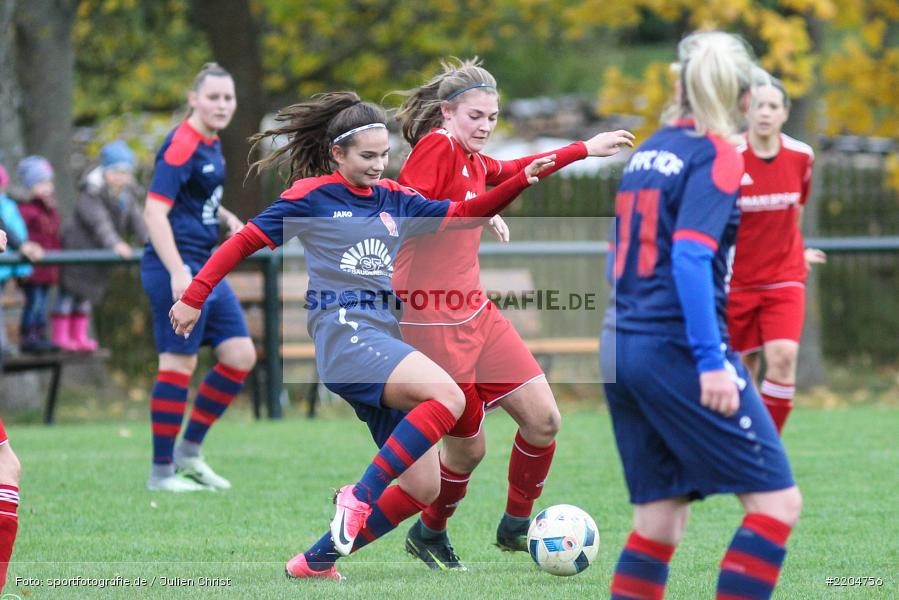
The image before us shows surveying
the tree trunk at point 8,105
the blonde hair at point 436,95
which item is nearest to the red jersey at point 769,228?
the blonde hair at point 436,95

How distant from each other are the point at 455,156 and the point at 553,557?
168 cm

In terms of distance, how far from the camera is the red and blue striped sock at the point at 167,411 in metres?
7.54

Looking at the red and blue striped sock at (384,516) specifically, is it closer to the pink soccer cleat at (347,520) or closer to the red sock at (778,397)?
the pink soccer cleat at (347,520)

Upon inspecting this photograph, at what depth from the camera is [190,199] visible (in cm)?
747

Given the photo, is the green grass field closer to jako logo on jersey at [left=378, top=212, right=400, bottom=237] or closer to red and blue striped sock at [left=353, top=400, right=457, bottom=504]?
red and blue striped sock at [left=353, top=400, right=457, bottom=504]

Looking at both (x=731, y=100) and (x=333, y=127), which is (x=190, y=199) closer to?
(x=333, y=127)

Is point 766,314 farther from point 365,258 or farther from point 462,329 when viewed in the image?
point 365,258

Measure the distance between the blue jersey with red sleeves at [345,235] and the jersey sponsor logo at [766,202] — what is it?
98.0 inches

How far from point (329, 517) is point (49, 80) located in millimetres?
9387

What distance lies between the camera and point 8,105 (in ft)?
44.3

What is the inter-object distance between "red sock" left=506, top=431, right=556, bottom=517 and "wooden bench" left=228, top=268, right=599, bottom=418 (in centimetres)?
619

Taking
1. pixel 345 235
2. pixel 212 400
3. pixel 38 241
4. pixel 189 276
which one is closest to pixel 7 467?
pixel 345 235

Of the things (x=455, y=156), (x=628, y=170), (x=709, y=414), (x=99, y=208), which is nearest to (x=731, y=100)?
(x=628, y=170)

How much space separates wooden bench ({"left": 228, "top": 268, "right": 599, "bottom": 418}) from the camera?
40.1 feet
